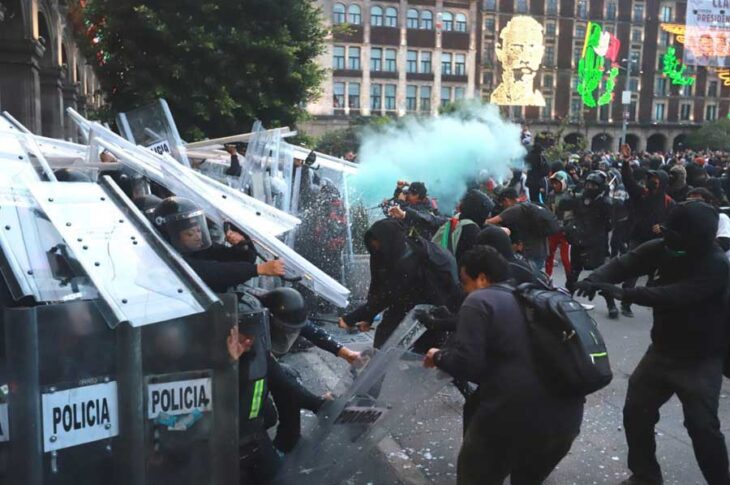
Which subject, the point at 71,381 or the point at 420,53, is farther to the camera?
the point at 420,53

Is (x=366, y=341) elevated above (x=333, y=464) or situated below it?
below

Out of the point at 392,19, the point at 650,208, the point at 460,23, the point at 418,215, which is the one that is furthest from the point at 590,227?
the point at 460,23

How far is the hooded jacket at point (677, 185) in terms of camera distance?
340 inches

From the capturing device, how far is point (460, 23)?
173ft

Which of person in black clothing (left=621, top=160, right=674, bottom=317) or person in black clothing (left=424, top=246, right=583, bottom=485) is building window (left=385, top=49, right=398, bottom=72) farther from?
person in black clothing (left=424, top=246, right=583, bottom=485)

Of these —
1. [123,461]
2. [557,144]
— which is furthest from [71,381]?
[557,144]

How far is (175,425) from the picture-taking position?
261cm

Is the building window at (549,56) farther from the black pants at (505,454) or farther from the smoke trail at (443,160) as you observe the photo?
the black pants at (505,454)

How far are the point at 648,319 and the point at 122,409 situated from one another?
6.72 m

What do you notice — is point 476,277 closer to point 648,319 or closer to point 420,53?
point 648,319

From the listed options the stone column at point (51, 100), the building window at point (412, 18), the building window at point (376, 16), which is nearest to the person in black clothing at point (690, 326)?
the stone column at point (51, 100)

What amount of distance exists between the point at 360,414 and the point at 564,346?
3.33ft

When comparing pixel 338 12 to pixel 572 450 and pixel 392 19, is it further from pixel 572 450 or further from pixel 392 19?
pixel 572 450

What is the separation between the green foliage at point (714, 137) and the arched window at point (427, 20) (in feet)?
81.2
